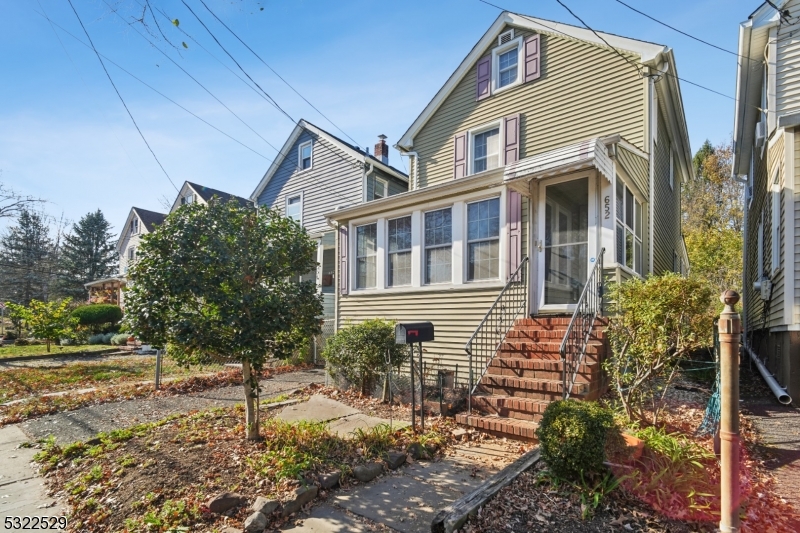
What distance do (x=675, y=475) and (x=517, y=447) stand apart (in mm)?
1674

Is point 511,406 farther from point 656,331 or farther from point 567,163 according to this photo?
point 567,163

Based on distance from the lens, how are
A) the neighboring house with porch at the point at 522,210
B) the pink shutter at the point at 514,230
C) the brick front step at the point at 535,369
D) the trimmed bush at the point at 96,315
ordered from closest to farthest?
the brick front step at the point at 535,369, the neighboring house with porch at the point at 522,210, the pink shutter at the point at 514,230, the trimmed bush at the point at 96,315

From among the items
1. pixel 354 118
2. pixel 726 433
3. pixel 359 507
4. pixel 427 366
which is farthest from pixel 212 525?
pixel 354 118

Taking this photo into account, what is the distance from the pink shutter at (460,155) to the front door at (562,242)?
13.6ft

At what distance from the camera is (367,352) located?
22.9 ft

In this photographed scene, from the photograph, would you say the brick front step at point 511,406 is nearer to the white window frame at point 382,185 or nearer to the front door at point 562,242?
the front door at point 562,242

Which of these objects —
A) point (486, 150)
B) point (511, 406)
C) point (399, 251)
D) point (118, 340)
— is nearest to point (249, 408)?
point (511, 406)

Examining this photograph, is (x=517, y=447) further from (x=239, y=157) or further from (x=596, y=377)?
(x=239, y=157)

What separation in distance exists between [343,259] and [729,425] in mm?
8213

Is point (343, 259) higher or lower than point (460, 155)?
lower

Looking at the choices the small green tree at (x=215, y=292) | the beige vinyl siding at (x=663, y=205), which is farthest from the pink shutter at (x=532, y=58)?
the small green tree at (x=215, y=292)

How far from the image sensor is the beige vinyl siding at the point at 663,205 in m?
9.32

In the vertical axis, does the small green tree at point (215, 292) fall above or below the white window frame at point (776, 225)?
below

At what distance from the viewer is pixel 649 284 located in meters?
4.70
